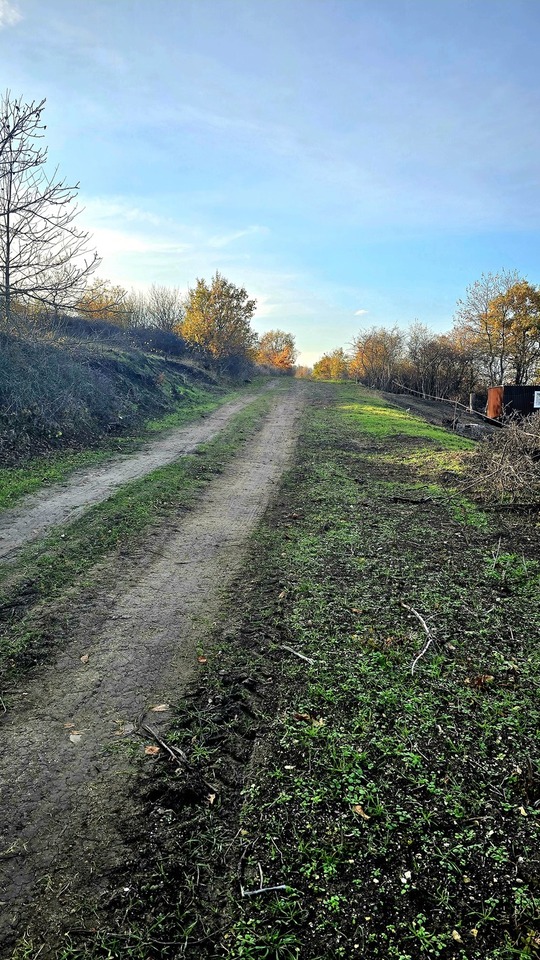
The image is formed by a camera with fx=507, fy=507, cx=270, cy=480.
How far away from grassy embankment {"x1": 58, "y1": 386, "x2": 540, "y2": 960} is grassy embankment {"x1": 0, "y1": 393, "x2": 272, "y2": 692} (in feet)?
4.45

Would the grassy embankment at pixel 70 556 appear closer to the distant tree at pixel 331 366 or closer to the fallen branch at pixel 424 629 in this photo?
the fallen branch at pixel 424 629

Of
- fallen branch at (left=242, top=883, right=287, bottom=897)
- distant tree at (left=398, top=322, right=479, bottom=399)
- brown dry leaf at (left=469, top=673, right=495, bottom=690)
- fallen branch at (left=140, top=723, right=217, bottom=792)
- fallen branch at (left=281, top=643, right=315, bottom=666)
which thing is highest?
distant tree at (left=398, top=322, right=479, bottom=399)

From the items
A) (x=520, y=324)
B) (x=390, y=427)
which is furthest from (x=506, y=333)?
(x=390, y=427)

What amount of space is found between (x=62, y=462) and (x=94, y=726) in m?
7.28

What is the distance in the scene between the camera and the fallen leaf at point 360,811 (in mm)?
2447

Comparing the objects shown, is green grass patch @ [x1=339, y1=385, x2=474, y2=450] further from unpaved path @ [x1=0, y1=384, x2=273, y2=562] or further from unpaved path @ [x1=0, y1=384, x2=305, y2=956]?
unpaved path @ [x1=0, y1=384, x2=305, y2=956]

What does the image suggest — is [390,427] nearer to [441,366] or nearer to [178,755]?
[178,755]

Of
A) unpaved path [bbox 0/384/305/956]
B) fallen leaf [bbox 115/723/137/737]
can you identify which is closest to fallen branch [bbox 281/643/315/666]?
unpaved path [bbox 0/384/305/956]

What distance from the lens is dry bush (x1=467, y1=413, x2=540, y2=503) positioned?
293 inches

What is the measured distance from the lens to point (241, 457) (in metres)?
10.7

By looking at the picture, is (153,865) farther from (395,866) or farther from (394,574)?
(394,574)

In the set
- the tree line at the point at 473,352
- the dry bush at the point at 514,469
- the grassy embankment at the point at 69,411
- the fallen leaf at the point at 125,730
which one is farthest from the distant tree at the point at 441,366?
the fallen leaf at the point at 125,730

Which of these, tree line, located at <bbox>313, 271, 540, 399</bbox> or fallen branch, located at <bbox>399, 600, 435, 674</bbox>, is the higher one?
tree line, located at <bbox>313, 271, 540, 399</bbox>

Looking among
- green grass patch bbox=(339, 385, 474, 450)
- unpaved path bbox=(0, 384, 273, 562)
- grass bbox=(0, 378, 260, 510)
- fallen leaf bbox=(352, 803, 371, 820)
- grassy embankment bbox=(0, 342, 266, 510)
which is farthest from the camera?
green grass patch bbox=(339, 385, 474, 450)
